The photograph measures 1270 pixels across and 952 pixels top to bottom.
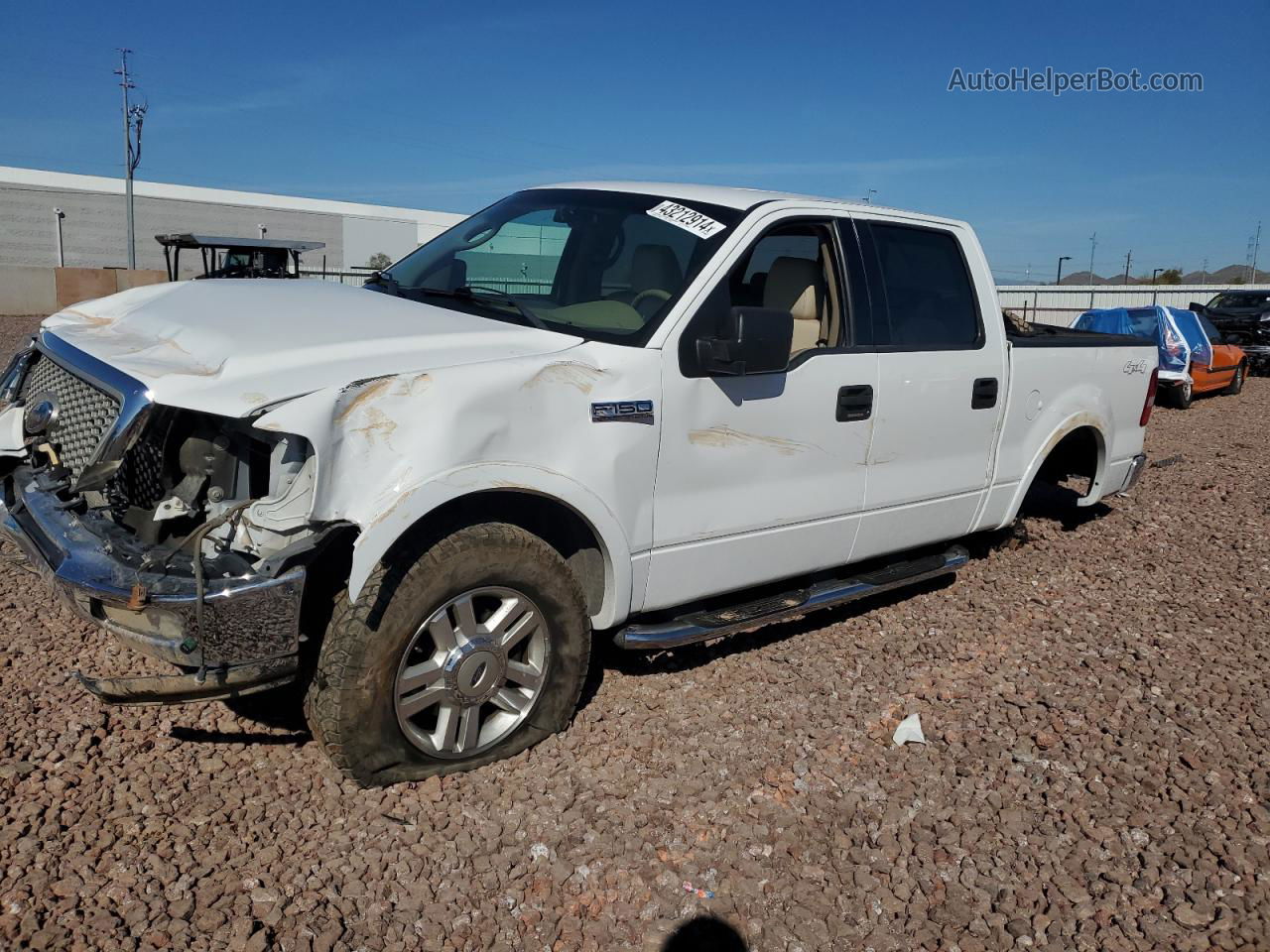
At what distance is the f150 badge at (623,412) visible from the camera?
3451 mm

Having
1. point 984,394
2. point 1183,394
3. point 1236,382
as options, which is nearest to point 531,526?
point 984,394

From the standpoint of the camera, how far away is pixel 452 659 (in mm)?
3266

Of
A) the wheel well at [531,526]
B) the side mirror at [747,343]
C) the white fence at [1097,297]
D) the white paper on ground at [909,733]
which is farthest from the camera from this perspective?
the white fence at [1097,297]

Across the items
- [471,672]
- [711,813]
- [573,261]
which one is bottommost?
[711,813]

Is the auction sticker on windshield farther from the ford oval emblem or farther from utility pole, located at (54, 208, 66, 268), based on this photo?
utility pole, located at (54, 208, 66, 268)

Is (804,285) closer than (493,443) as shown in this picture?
No

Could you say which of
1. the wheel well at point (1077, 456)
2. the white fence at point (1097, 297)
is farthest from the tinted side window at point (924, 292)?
the white fence at point (1097, 297)

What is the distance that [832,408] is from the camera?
422 centimetres

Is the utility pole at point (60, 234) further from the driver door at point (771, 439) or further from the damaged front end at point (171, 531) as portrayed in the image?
the driver door at point (771, 439)

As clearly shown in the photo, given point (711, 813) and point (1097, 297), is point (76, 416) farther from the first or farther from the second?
point (1097, 297)

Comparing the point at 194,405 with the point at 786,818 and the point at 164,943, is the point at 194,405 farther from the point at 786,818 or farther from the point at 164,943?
the point at 786,818

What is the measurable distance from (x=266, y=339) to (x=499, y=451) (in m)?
0.82

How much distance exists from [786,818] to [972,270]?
3.10m

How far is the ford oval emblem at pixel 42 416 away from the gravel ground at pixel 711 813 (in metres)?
1.06
